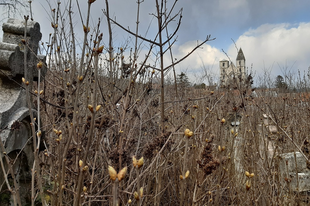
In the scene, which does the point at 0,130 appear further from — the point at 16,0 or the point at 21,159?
the point at 16,0

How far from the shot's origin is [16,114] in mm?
1802

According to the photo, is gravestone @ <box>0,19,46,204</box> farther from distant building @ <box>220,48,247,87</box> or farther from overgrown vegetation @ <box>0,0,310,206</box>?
distant building @ <box>220,48,247,87</box>

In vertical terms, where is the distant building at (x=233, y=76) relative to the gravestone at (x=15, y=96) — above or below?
above

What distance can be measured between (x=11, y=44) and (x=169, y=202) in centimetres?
190

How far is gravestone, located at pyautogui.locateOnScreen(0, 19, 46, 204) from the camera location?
1.70 m

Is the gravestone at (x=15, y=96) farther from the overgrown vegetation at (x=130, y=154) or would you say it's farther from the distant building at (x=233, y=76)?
the distant building at (x=233, y=76)

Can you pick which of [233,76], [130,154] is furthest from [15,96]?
[233,76]

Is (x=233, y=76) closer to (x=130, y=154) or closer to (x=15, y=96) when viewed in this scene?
(x=130, y=154)

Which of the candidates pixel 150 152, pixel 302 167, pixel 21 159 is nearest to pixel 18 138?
pixel 21 159

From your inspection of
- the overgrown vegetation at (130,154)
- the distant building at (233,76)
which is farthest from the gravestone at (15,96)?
the distant building at (233,76)

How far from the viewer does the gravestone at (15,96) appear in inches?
66.9

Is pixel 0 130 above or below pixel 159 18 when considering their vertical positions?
below

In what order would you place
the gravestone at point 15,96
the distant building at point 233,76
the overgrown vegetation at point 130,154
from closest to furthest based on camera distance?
the overgrown vegetation at point 130,154
the gravestone at point 15,96
the distant building at point 233,76

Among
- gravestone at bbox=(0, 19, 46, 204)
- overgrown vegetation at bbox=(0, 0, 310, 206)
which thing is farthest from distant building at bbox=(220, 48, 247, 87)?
gravestone at bbox=(0, 19, 46, 204)
